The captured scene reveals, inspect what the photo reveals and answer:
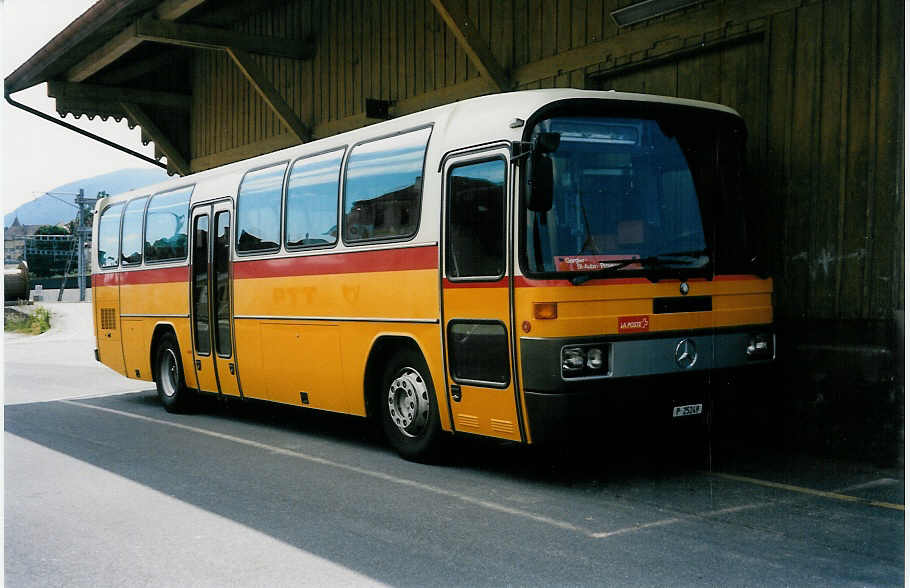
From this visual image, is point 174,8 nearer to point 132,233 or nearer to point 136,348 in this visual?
point 132,233

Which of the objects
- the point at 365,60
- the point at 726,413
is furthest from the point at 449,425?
the point at 365,60

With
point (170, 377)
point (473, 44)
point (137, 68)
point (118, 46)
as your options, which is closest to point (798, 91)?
point (473, 44)

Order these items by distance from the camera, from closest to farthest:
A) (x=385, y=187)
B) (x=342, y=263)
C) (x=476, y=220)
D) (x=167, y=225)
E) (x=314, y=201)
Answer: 1. (x=476, y=220)
2. (x=385, y=187)
3. (x=342, y=263)
4. (x=314, y=201)
5. (x=167, y=225)

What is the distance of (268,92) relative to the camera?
16531 mm

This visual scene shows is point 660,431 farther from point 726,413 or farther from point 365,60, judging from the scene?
point 365,60

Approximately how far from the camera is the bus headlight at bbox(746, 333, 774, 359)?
310 inches

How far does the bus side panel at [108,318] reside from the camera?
13977mm

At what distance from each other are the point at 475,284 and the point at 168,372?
6571mm

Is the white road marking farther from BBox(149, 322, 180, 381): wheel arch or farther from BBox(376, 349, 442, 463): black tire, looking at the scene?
BBox(149, 322, 180, 381): wheel arch

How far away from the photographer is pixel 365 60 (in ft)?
52.3

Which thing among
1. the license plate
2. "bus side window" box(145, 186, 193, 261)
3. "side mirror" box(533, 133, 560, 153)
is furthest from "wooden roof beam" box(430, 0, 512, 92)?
the license plate

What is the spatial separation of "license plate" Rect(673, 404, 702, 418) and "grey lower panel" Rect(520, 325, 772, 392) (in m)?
0.26

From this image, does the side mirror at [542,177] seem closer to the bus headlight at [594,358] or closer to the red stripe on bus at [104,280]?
the bus headlight at [594,358]

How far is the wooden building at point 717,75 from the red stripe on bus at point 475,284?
308 centimetres
